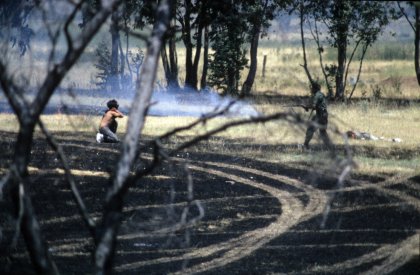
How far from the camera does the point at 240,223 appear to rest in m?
16.1

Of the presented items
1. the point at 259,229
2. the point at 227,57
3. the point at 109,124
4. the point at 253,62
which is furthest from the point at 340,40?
the point at 259,229

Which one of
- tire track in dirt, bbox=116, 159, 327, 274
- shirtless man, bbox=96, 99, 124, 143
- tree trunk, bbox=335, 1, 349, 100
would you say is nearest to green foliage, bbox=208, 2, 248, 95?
tree trunk, bbox=335, 1, 349, 100

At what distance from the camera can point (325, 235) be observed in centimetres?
1523

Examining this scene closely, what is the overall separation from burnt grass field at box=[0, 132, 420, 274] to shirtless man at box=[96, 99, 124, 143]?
5.95ft

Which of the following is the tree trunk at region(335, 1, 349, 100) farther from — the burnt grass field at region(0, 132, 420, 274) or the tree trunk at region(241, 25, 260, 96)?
the burnt grass field at region(0, 132, 420, 274)

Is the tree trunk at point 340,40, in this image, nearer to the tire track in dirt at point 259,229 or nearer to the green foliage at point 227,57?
the green foliage at point 227,57

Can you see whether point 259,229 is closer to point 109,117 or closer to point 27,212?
point 27,212

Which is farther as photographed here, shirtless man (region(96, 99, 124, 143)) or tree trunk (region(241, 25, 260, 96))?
tree trunk (region(241, 25, 260, 96))

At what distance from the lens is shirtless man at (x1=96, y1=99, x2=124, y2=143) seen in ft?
82.3

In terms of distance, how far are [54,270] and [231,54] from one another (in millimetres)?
42140

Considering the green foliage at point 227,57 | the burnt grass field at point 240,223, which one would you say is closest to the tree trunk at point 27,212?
the burnt grass field at point 240,223

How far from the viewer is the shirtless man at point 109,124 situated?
2509 cm

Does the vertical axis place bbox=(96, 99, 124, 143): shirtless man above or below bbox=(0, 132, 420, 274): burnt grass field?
above

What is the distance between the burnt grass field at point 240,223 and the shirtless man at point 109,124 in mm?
1812
